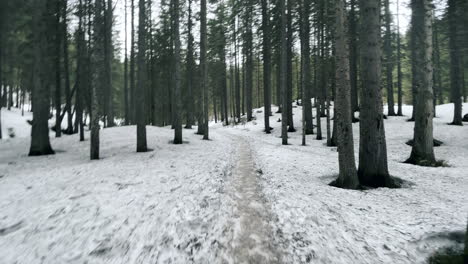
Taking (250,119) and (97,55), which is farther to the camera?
(250,119)

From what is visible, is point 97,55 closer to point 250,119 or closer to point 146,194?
point 146,194

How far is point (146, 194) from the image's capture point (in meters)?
5.21

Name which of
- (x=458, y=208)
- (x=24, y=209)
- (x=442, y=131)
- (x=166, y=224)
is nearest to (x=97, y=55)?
(x=24, y=209)

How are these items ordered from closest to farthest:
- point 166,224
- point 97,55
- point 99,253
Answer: point 99,253, point 166,224, point 97,55

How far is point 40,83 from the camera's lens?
11094mm

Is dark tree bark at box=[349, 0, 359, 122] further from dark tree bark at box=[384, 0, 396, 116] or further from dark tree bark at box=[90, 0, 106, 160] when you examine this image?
dark tree bark at box=[90, 0, 106, 160]

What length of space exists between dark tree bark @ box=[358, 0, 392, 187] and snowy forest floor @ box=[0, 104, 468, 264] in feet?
1.88

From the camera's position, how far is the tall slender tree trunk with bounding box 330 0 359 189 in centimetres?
586

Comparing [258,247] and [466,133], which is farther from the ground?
[466,133]

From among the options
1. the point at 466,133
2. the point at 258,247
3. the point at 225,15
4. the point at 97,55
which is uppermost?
the point at 225,15

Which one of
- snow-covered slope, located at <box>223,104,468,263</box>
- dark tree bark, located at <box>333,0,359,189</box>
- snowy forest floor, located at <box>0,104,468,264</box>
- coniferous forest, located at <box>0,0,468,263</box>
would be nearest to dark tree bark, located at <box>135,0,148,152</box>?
coniferous forest, located at <box>0,0,468,263</box>

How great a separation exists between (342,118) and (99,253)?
5856 millimetres

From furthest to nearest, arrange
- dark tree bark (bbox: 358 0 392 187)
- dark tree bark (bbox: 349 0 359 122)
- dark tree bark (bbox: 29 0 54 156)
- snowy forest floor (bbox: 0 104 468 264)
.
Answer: dark tree bark (bbox: 349 0 359 122)
dark tree bark (bbox: 29 0 54 156)
dark tree bark (bbox: 358 0 392 187)
snowy forest floor (bbox: 0 104 468 264)

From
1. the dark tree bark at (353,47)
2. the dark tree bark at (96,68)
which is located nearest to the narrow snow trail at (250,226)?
the dark tree bark at (96,68)
